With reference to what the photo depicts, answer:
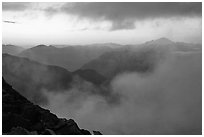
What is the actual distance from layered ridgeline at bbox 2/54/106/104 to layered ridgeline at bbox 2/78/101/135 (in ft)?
140

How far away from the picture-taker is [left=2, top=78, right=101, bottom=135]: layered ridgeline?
12148 mm

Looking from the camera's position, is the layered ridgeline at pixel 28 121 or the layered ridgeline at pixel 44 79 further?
the layered ridgeline at pixel 44 79

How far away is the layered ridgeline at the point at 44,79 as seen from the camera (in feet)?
220

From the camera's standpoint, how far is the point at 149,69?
85.2 meters

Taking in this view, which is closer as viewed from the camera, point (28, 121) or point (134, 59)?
point (28, 121)

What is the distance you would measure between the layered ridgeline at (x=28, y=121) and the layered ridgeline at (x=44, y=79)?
1684 inches

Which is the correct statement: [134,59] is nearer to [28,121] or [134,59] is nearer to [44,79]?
[44,79]

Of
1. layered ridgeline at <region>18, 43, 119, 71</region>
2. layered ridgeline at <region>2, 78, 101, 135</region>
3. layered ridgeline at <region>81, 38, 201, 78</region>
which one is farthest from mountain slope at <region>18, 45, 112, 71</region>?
layered ridgeline at <region>2, 78, 101, 135</region>

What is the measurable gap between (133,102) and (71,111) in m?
38.9

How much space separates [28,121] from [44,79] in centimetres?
7578

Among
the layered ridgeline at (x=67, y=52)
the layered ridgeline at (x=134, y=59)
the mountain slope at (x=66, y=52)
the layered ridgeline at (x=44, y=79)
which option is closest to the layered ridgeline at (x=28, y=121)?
the layered ridgeline at (x=67, y=52)

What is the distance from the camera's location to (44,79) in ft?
287

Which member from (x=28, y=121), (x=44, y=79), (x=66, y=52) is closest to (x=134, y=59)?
(x=44, y=79)

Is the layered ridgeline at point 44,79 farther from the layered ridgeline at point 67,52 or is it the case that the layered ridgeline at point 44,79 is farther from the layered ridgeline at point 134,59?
the layered ridgeline at point 134,59
